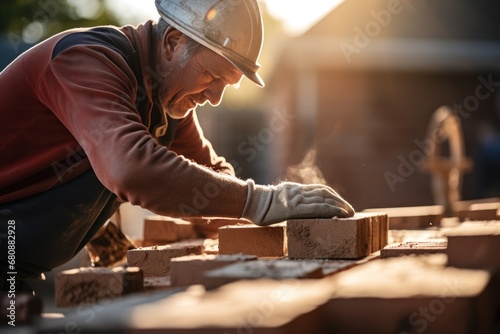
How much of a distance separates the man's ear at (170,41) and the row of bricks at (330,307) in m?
1.55

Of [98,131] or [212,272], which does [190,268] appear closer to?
[212,272]

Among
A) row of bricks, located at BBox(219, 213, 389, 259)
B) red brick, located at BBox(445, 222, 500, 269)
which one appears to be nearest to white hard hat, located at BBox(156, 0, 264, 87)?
row of bricks, located at BBox(219, 213, 389, 259)

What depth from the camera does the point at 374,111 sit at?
1297 centimetres

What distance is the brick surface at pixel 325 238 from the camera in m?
2.75

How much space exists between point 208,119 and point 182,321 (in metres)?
23.0

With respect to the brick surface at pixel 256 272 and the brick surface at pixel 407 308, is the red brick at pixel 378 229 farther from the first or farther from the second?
the brick surface at pixel 407 308

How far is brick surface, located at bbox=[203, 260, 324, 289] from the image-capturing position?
1.98 meters

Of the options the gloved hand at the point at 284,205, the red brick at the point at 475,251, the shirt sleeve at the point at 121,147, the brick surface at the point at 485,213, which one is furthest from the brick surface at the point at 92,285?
the brick surface at the point at 485,213

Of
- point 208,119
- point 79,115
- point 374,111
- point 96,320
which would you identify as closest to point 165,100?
point 79,115

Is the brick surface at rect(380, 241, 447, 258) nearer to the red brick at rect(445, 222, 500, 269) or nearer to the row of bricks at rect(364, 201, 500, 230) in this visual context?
the red brick at rect(445, 222, 500, 269)

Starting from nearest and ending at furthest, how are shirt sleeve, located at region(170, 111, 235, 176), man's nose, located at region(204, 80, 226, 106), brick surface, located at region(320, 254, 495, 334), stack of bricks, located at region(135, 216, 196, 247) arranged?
brick surface, located at region(320, 254, 495, 334) → man's nose, located at region(204, 80, 226, 106) → stack of bricks, located at region(135, 216, 196, 247) → shirt sleeve, located at region(170, 111, 235, 176)

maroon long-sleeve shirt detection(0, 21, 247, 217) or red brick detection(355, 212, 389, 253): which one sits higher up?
maroon long-sleeve shirt detection(0, 21, 247, 217)

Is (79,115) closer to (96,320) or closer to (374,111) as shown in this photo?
(96,320)

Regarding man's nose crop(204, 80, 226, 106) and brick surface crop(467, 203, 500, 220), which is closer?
man's nose crop(204, 80, 226, 106)
